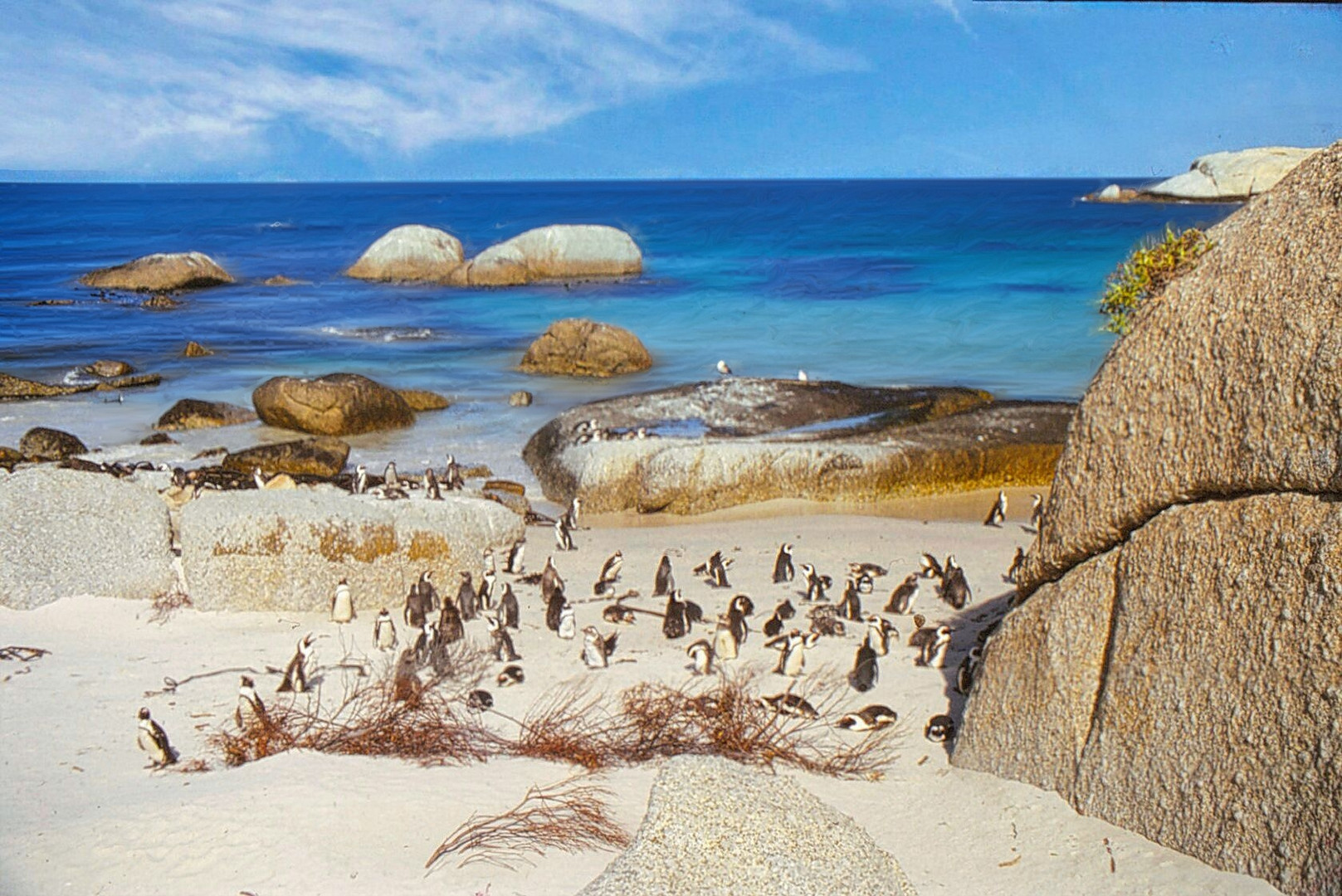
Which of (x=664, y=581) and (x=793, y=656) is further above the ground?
(x=664, y=581)

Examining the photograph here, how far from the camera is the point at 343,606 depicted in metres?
9.72

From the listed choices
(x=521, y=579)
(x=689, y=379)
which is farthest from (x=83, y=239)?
(x=521, y=579)

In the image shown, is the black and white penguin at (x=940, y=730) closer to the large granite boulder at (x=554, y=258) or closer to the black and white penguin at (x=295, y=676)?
the black and white penguin at (x=295, y=676)

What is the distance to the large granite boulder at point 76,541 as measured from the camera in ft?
31.7

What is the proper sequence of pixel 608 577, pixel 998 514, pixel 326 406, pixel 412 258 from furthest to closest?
pixel 412 258 < pixel 326 406 < pixel 998 514 < pixel 608 577

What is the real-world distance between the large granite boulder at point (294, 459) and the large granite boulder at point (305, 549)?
599 centimetres

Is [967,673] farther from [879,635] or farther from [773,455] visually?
[773,455]

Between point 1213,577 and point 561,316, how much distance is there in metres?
32.9

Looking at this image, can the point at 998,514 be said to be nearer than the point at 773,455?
Yes

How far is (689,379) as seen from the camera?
2670 cm

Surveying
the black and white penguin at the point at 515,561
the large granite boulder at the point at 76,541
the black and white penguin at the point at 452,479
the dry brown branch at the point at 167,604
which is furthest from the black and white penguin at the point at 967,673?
the black and white penguin at the point at 452,479

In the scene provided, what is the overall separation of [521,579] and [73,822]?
5.90 meters

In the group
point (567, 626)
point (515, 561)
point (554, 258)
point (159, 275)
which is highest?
point (554, 258)

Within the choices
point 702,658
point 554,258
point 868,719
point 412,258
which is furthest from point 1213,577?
point 412,258
